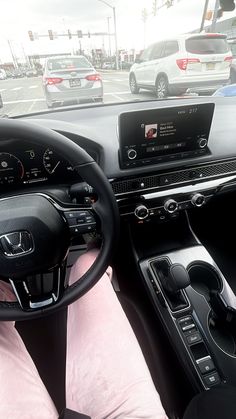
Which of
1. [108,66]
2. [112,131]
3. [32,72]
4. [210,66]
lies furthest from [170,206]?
[32,72]

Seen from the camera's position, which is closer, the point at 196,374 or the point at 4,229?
the point at 4,229

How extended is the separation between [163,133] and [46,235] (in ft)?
2.45

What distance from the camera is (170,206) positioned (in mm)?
1472

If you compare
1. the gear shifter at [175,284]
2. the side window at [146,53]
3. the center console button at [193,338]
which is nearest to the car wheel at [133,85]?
the side window at [146,53]

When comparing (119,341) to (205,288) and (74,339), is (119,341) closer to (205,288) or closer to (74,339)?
(74,339)

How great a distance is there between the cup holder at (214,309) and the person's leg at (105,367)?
0.56 m

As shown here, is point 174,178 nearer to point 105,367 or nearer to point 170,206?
point 170,206

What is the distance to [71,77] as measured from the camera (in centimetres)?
299

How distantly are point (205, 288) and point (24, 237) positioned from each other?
45.3 inches

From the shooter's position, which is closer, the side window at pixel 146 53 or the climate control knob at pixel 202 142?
the climate control knob at pixel 202 142

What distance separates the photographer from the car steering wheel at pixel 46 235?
2.76ft

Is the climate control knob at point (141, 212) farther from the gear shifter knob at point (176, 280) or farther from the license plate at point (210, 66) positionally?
the license plate at point (210, 66)

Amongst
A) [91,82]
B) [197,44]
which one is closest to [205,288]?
[91,82]

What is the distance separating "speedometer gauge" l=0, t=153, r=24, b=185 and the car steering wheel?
0.75 feet
